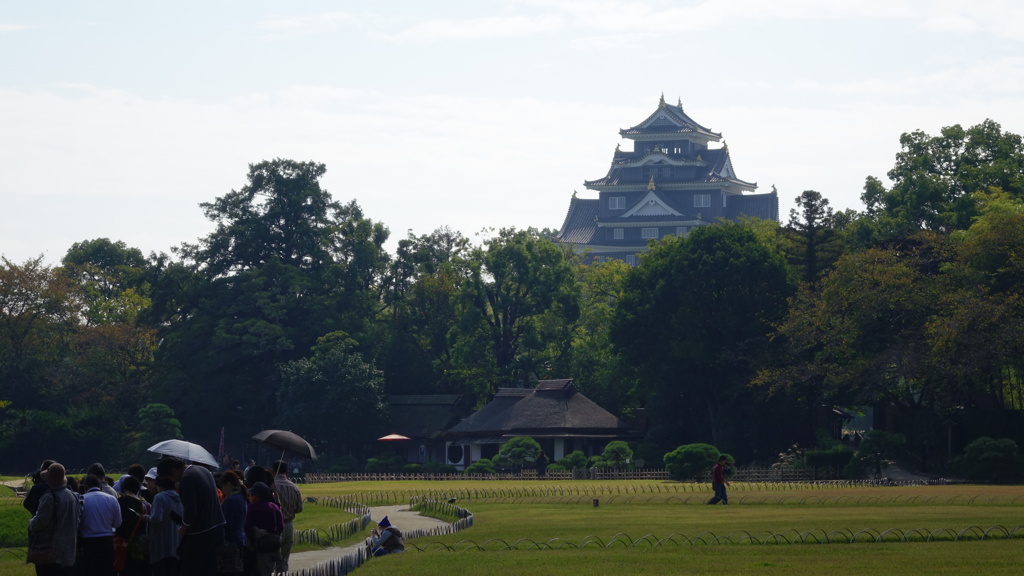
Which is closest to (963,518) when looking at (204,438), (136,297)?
(204,438)

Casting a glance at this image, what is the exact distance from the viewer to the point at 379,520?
111 ft

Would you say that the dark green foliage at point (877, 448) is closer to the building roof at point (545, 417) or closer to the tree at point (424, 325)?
the building roof at point (545, 417)

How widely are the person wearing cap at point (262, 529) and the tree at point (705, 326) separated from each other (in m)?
46.8

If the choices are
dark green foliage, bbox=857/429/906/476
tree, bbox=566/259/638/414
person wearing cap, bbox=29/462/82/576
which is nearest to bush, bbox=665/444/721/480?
dark green foliage, bbox=857/429/906/476

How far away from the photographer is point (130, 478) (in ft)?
50.6

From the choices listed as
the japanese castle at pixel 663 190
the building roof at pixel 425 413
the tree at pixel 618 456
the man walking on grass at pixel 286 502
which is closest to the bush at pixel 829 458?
the tree at pixel 618 456

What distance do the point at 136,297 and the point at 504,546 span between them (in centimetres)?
6972

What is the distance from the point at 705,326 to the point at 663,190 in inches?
2254

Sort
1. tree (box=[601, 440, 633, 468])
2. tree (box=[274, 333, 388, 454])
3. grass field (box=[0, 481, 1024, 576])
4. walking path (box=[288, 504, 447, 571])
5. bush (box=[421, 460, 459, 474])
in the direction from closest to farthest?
grass field (box=[0, 481, 1024, 576]) → walking path (box=[288, 504, 447, 571]) → tree (box=[601, 440, 633, 468]) → bush (box=[421, 460, 459, 474]) → tree (box=[274, 333, 388, 454])

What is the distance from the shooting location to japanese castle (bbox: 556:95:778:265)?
116 meters

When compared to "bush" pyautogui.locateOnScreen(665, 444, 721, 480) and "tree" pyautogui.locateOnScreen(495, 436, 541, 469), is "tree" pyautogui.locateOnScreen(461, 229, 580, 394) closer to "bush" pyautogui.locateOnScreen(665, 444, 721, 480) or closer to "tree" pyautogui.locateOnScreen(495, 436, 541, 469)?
"tree" pyautogui.locateOnScreen(495, 436, 541, 469)

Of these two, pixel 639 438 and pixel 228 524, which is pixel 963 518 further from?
pixel 639 438

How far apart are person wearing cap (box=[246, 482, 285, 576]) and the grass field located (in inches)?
176

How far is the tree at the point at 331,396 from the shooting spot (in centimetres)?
7094
